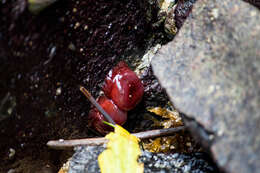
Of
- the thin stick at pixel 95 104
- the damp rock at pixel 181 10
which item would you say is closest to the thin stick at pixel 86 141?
the thin stick at pixel 95 104

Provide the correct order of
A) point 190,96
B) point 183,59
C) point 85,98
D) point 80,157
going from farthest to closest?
point 85,98 → point 80,157 → point 183,59 → point 190,96

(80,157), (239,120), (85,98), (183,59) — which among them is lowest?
(80,157)

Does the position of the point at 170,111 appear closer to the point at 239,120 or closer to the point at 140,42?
the point at 140,42

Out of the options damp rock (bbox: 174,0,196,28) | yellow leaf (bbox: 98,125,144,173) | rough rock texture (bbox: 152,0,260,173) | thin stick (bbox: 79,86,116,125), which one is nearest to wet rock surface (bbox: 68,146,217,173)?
yellow leaf (bbox: 98,125,144,173)

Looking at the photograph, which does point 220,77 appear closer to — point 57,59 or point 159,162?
point 159,162

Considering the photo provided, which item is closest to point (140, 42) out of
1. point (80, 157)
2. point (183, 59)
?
point (183, 59)

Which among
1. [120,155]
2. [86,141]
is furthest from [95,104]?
[120,155]
